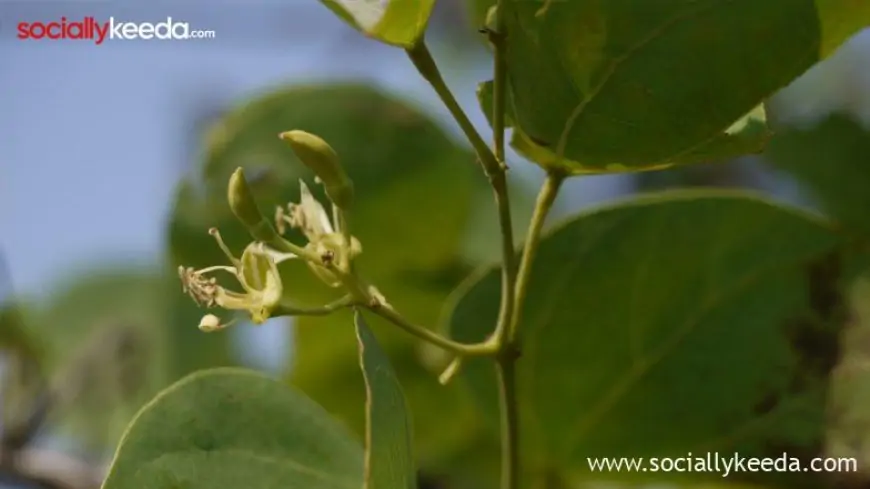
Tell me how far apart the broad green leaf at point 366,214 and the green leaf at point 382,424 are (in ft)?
1.65

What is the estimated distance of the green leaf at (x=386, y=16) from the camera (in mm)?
475

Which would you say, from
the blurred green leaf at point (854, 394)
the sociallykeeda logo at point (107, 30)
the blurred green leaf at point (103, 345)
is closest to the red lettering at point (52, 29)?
the sociallykeeda logo at point (107, 30)

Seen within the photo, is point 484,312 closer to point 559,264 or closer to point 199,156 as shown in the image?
point 559,264

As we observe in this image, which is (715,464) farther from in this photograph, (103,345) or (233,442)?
(103,345)

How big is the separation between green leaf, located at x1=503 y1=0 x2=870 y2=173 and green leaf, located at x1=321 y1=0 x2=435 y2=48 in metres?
0.05

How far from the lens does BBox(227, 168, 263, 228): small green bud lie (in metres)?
0.51

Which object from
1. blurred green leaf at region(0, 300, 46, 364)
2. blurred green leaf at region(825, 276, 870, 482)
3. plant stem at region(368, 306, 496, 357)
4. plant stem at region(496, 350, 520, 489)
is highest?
plant stem at region(368, 306, 496, 357)

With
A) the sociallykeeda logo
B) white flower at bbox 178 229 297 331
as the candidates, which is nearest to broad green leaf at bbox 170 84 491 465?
the sociallykeeda logo

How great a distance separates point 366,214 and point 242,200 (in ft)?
1.62

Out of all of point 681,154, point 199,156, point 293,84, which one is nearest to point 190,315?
point 199,156

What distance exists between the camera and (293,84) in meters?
1.02

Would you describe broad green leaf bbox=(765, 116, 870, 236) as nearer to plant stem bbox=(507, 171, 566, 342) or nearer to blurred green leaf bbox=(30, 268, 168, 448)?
plant stem bbox=(507, 171, 566, 342)

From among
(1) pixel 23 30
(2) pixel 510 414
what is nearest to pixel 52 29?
(1) pixel 23 30

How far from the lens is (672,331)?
0.81 meters
